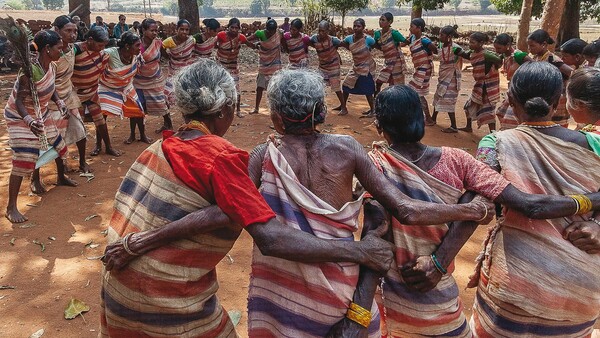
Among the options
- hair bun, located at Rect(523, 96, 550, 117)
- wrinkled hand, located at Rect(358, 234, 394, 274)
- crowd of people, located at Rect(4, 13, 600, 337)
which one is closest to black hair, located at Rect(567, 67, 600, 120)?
crowd of people, located at Rect(4, 13, 600, 337)

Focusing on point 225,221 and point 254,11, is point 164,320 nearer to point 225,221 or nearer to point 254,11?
point 225,221

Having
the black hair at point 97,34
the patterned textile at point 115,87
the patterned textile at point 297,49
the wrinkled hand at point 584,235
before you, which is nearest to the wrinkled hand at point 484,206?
the wrinkled hand at point 584,235

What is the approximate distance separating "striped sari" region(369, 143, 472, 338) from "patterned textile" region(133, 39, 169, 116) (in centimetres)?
585

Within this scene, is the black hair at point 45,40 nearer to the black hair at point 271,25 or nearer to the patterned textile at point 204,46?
the patterned textile at point 204,46

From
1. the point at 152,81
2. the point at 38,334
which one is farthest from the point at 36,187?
the point at 38,334

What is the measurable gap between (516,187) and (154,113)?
20.9 feet

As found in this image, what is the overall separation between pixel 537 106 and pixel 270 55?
7343 millimetres

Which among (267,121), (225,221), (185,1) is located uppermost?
(185,1)

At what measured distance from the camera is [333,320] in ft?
5.91

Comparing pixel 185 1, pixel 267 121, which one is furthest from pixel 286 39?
pixel 185 1

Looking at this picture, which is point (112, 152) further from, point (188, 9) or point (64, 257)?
point (188, 9)

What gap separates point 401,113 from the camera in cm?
193

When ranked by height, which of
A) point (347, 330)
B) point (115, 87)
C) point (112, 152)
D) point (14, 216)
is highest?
point (115, 87)

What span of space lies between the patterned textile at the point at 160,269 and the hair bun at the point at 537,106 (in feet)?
4.52
